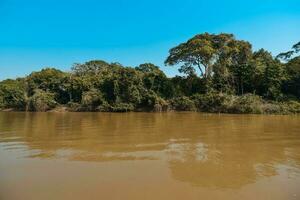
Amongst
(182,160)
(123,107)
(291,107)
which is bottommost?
(182,160)

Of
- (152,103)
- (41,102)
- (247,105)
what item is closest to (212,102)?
(247,105)

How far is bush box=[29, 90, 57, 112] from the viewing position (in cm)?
3606

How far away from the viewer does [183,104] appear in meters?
30.5

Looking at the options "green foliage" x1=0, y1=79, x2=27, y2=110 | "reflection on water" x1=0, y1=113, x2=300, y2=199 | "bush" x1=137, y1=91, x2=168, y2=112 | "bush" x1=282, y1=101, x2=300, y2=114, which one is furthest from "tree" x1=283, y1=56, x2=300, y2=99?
"green foliage" x1=0, y1=79, x2=27, y2=110

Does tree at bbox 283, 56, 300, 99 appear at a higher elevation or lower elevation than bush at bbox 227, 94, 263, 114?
higher

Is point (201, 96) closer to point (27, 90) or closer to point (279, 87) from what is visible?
point (279, 87)

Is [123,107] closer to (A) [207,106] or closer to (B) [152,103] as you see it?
(B) [152,103]

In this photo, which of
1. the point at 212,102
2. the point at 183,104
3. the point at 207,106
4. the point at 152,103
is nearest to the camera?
the point at 212,102

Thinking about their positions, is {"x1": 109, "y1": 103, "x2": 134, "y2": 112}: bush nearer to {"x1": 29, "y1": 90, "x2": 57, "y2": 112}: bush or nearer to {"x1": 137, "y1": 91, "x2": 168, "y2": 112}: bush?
{"x1": 137, "y1": 91, "x2": 168, "y2": 112}: bush

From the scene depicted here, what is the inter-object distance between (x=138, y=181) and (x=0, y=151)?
17.3 feet

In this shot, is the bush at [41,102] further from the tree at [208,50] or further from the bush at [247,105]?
the bush at [247,105]

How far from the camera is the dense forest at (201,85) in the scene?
28453 mm

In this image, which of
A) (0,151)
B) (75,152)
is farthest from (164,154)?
(0,151)

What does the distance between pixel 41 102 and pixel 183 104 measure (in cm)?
1742
